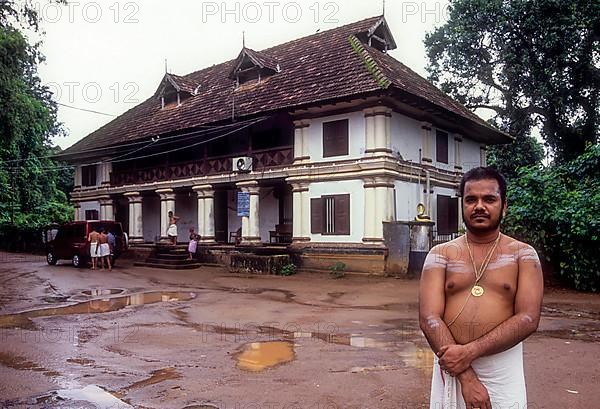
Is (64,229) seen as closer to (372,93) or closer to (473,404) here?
(372,93)

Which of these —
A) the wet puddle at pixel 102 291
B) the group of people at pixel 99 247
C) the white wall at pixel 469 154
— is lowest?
the wet puddle at pixel 102 291

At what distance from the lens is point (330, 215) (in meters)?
17.8

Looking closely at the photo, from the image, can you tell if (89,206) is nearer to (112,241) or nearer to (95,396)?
(112,241)

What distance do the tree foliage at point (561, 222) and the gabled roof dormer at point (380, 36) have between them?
28.9 ft

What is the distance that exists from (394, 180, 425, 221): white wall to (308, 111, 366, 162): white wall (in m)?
1.68

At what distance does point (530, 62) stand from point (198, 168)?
15.9 metres

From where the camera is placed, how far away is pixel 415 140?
18344 millimetres

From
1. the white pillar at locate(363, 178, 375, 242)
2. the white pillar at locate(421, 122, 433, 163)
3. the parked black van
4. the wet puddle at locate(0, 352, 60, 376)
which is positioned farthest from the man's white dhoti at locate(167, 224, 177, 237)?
the wet puddle at locate(0, 352, 60, 376)

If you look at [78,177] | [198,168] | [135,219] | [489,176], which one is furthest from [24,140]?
[489,176]

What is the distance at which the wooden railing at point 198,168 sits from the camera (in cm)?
1931

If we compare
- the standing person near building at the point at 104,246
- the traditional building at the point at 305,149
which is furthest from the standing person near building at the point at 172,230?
the standing person near building at the point at 104,246

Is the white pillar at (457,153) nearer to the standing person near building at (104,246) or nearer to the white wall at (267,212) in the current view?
the white wall at (267,212)

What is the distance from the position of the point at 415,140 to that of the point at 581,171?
205 inches

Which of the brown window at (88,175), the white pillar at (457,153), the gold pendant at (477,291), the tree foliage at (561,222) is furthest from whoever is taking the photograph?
the brown window at (88,175)
